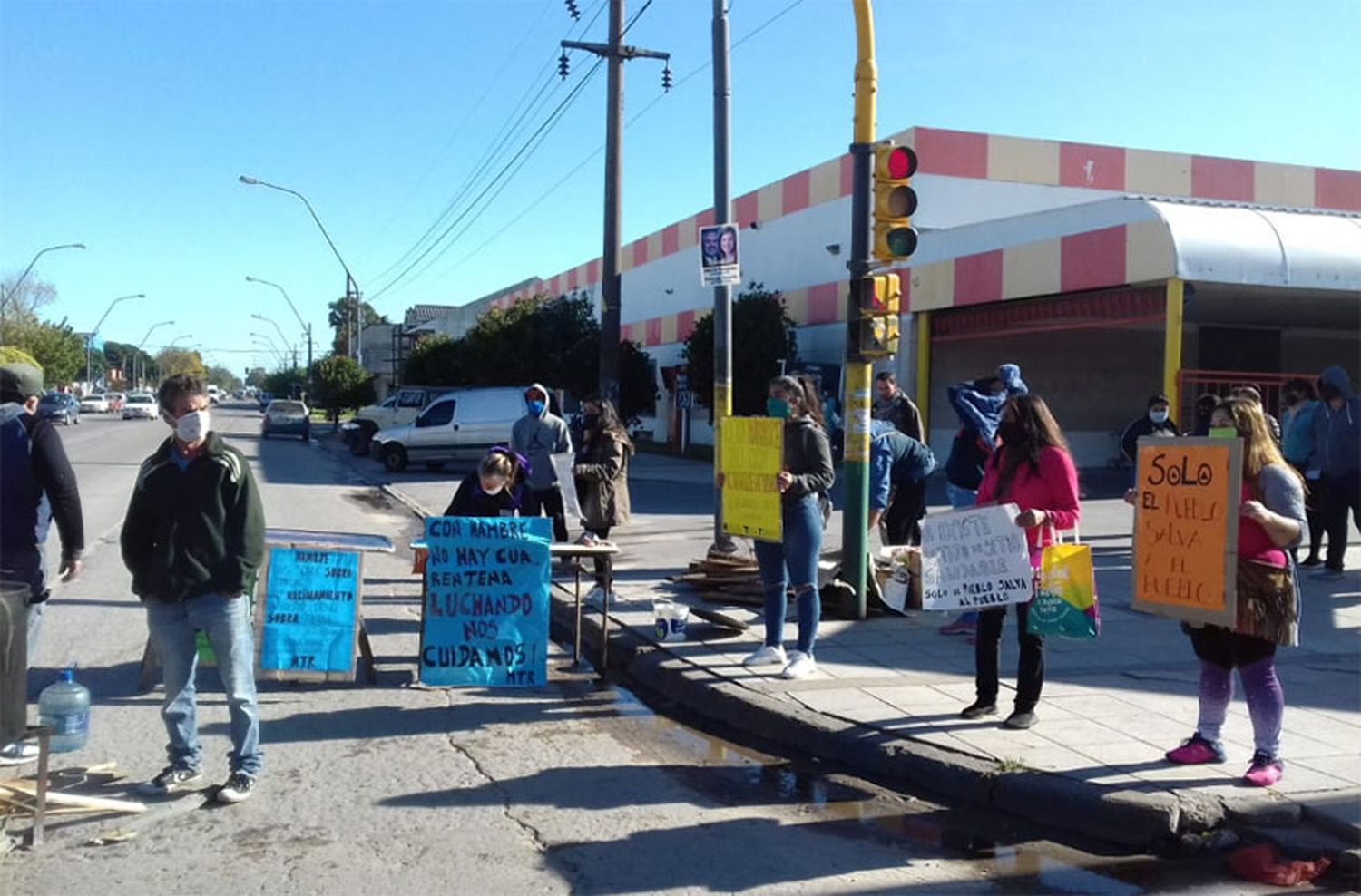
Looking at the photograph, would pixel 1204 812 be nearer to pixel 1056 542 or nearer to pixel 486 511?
pixel 1056 542

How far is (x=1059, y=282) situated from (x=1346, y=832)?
17.3 metres

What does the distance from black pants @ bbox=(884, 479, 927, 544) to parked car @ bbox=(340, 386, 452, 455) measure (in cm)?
2436

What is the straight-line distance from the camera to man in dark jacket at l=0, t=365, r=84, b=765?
5.59m

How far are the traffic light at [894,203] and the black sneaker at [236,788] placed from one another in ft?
18.3

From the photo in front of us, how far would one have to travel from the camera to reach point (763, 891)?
4.38 metres

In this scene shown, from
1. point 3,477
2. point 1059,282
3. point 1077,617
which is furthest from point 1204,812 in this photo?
point 1059,282

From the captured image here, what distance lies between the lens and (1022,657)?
6160mm

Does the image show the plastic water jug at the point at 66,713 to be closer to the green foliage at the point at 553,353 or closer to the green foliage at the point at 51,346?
the green foliage at the point at 553,353

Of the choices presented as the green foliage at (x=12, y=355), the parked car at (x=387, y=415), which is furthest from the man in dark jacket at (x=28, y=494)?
the parked car at (x=387, y=415)

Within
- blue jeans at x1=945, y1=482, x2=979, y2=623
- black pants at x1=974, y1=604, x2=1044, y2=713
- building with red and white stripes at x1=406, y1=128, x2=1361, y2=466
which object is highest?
building with red and white stripes at x1=406, y1=128, x2=1361, y2=466

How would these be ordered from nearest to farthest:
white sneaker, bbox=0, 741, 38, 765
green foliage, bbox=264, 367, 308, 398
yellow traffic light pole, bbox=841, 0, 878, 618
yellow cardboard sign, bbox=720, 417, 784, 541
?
white sneaker, bbox=0, 741, 38, 765 → yellow cardboard sign, bbox=720, 417, 784, 541 → yellow traffic light pole, bbox=841, 0, 878, 618 → green foliage, bbox=264, 367, 308, 398

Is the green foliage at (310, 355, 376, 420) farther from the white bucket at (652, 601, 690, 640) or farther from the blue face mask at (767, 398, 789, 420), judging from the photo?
the blue face mask at (767, 398, 789, 420)

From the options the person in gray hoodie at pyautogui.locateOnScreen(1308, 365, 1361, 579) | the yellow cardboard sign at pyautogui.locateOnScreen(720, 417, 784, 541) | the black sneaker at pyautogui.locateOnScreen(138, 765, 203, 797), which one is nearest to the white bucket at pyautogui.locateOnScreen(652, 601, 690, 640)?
the yellow cardboard sign at pyautogui.locateOnScreen(720, 417, 784, 541)

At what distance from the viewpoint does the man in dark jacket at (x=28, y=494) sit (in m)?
5.59
